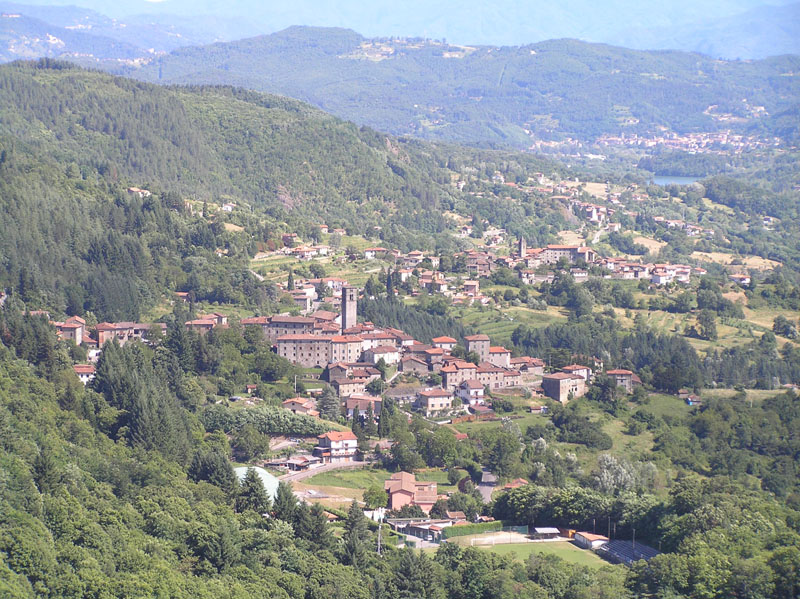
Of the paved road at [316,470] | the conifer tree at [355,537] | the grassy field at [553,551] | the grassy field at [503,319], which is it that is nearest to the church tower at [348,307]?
the grassy field at [503,319]

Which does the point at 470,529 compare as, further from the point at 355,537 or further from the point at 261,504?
the point at 261,504

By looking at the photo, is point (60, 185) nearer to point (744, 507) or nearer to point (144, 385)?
point (144, 385)

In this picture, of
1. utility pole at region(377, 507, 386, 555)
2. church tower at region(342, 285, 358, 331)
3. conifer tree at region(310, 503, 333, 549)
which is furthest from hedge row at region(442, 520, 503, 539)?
church tower at region(342, 285, 358, 331)

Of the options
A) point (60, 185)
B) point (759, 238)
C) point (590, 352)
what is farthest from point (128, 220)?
point (759, 238)

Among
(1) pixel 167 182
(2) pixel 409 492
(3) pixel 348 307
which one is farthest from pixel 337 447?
(1) pixel 167 182

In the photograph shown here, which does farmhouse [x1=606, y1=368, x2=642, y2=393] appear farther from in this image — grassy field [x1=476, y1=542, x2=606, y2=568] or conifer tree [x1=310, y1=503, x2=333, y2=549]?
conifer tree [x1=310, y1=503, x2=333, y2=549]

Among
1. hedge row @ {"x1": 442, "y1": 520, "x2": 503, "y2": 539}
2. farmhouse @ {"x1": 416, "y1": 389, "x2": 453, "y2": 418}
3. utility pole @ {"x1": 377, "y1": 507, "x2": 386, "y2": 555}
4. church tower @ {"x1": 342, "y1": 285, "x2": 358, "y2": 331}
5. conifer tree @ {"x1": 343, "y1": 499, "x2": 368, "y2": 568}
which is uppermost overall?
church tower @ {"x1": 342, "y1": 285, "x2": 358, "y2": 331}
